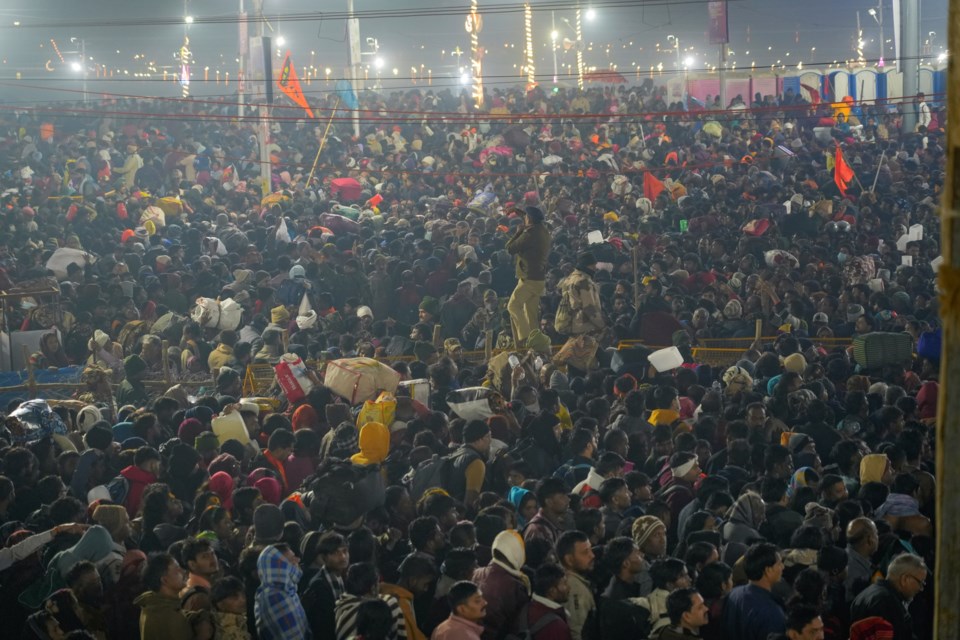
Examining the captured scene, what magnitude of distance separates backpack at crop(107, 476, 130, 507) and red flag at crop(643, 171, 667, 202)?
13.3 meters

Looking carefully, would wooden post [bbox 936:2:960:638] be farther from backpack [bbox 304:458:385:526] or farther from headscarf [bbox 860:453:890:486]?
headscarf [bbox 860:453:890:486]

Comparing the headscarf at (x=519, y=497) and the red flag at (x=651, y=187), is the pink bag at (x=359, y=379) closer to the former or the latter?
the headscarf at (x=519, y=497)

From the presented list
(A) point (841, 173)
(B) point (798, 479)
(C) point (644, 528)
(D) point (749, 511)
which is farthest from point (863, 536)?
(A) point (841, 173)

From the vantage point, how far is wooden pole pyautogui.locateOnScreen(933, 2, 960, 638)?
2.05 m

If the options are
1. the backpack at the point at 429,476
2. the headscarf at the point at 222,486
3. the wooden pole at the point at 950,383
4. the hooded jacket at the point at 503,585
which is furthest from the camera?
the backpack at the point at 429,476

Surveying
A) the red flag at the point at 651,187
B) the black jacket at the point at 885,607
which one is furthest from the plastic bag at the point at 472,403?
the red flag at the point at 651,187

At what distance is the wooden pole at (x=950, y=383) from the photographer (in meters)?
2.05

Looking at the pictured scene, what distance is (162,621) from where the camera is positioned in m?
5.41

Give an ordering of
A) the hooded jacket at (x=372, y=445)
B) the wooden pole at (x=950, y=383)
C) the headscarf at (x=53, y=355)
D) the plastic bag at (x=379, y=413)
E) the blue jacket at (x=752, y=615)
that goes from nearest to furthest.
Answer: the wooden pole at (x=950, y=383) < the blue jacket at (x=752, y=615) < the hooded jacket at (x=372, y=445) < the plastic bag at (x=379, y=413) < the headscarf at (x=53, y=355)

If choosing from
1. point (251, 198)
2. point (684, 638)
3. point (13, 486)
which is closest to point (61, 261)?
point (251, 198)

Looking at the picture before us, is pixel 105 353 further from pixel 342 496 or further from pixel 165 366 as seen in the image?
pixel 342 496

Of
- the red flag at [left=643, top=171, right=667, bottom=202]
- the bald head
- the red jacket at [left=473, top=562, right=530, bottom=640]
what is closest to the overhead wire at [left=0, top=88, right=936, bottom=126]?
the red flag at [left=643, top=171, right=667, bottom=202]

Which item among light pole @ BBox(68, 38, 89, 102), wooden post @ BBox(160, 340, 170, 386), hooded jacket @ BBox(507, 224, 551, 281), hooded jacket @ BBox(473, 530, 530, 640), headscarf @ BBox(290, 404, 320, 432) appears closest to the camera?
hooded jacket @ BBox(473, 530, 530, 640)

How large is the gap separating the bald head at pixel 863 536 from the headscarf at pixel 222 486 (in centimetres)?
381
